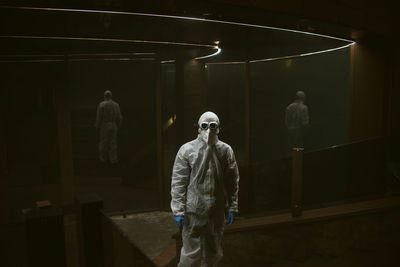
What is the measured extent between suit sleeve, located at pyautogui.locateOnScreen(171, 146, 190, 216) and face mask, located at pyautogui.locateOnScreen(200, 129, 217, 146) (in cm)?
23

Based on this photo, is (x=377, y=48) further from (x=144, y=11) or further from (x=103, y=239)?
(x=103, y=239)

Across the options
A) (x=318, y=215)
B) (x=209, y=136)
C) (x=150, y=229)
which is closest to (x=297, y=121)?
(x=318, y=215)

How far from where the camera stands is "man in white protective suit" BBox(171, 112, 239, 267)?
311 centimetres

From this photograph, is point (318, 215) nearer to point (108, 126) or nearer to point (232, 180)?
point (232, 180)

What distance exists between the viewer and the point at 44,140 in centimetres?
511

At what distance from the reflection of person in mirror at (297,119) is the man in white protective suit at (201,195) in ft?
13.6

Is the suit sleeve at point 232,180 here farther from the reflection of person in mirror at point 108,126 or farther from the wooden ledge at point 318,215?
the reflection of person in mirror at point 108,126

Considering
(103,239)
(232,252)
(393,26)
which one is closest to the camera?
(103,239)

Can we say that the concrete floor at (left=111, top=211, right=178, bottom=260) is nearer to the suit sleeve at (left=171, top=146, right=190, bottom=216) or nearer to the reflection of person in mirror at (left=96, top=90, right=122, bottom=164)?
the reflection of person in mirror at (left=96, top=90, right=122, bottom=164)

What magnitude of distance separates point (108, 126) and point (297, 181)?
310 centimetres

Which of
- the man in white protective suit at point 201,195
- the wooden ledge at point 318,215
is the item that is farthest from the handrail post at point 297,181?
Result: the man in white protective suit at point 201,195

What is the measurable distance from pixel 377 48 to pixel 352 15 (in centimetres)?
115

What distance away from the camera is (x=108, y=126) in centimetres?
554

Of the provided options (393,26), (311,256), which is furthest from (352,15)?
(311,256)
